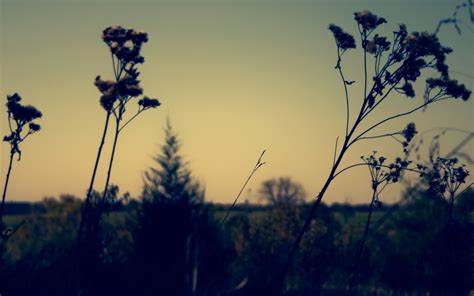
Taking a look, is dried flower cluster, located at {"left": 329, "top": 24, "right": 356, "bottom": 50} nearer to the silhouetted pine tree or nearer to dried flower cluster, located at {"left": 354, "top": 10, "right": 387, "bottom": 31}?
dried flower cluster, located at {"left": 354, "top": 10, "right": 387, "bottom": 31}

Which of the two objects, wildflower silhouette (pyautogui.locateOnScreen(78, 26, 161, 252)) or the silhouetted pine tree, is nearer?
wildflower silhouette (pyautogui.locateOnScreen(78, 26, 161, 252))

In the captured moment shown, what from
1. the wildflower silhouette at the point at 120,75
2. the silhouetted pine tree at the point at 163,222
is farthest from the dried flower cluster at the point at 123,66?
the silhouetted pine tree at the point at 163,222

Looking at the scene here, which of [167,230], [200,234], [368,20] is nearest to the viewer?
[368,20]

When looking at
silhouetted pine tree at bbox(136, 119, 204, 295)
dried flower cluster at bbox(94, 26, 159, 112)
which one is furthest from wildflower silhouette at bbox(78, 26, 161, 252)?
silhouetted pine tree at bbox(136, 119, 204, 295)

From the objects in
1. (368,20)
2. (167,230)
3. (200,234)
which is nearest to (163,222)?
(167,230)

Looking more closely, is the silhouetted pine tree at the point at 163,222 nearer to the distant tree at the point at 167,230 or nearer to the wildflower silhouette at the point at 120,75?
the distant tree at the point at 167,230

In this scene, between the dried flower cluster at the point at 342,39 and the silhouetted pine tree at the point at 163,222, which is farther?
the silhouetted pine tree at the point at 163,222

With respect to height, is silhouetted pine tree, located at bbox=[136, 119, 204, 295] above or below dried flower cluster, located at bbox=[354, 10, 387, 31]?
below

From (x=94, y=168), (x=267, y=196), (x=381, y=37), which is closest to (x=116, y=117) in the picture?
(x=94, y=168)

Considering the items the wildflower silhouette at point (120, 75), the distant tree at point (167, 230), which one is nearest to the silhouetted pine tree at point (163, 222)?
the distant tree at point (167, 230)

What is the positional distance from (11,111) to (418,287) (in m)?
5.86

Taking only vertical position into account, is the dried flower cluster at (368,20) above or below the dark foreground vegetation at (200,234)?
above

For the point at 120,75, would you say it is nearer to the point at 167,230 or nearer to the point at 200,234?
the point at 200,234

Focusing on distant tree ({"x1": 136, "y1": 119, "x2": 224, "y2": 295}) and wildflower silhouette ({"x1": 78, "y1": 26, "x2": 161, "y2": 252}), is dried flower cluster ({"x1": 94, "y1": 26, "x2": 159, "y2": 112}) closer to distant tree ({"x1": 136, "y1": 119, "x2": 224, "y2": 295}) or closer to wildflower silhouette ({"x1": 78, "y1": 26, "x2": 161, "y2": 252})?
wildflower silhouette ({"x1": 78, "y1": 26, "x2": 161, "y2": 252})
